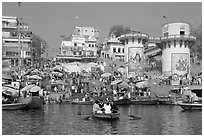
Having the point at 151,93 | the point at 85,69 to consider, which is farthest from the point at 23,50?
the point at 151,93

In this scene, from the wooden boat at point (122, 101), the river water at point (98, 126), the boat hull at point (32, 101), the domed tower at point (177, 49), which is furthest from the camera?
the domed tower at point (177, 49)

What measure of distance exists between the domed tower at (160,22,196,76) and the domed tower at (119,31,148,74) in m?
3.82

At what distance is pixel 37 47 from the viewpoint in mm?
79875

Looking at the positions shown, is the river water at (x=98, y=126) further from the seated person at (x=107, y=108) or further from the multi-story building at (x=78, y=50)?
the multi-story building at (x=78, y=50)

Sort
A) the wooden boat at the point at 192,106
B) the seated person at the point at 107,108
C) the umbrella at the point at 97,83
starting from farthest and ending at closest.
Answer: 1. the umbrella at the point at 97,83
2. the wooden boat at the point at 192,106
3. the seated person at the point at 107,108

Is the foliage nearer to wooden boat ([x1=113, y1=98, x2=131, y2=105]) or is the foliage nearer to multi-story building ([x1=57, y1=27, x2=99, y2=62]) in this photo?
multi-story building ([x1=57, y1=27, x2=99, y2=62])

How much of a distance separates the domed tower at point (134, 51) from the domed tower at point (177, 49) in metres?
3.82

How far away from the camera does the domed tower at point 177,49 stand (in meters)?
51.8

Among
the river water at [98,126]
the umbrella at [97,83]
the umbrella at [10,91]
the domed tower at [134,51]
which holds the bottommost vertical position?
the river water at [98,126]

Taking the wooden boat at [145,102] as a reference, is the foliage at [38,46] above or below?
above

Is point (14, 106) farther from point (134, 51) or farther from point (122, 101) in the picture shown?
point (134, 51)

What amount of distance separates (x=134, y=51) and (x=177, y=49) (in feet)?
23.2

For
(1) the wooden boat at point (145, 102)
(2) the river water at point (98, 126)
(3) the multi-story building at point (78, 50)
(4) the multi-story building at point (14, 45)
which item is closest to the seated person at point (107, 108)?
(2) the river water at point (98, 126)

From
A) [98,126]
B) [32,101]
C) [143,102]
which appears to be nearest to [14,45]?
[143,102]
